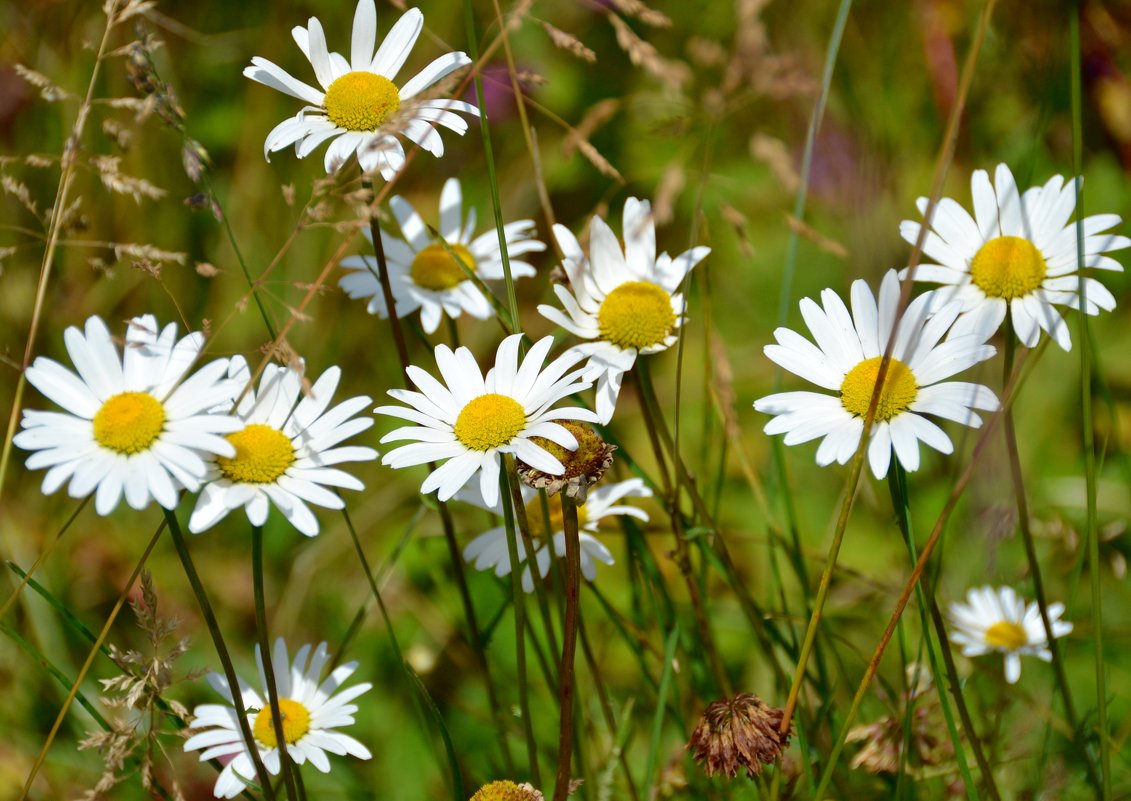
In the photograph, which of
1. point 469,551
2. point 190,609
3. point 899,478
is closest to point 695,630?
point 469,551

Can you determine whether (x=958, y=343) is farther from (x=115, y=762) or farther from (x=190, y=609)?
(x=190, y=609)

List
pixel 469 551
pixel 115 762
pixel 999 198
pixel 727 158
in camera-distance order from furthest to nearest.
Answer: pixel 727 158 → pixel 469 551 → pixel 999 198 → pixel 115 762

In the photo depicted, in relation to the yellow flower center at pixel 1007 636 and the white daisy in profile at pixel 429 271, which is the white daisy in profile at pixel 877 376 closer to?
the white daisy in profile at pixel 429 271

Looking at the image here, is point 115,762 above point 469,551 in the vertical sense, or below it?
below

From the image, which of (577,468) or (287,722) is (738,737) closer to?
(577,468)

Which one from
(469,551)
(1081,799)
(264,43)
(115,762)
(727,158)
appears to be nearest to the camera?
(115,762)
